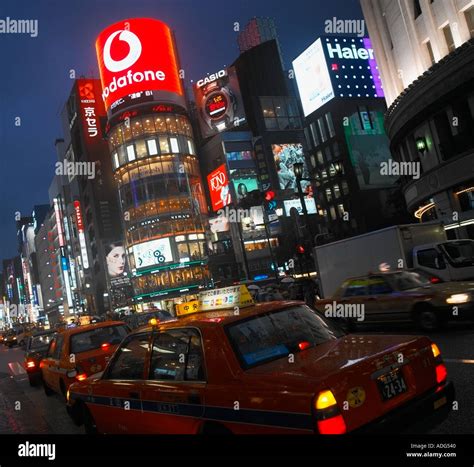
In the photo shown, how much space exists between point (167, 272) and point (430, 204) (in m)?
47.6

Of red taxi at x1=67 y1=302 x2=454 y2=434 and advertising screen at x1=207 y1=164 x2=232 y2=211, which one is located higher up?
advertising screen at x1=207 y1=164 x2=232 y2=211

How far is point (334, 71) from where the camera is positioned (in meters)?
74.8

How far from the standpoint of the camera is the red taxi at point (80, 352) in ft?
30.8

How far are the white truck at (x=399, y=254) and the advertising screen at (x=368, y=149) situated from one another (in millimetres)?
58879

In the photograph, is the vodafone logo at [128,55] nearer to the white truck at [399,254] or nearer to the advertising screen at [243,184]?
the advertising screen at [243,184]

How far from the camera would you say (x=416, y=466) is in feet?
11.8

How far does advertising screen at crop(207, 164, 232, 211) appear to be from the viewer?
77250 millimetres

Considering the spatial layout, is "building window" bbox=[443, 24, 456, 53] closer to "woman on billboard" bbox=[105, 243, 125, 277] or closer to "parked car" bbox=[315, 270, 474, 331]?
"parked car" bbox=[315, 270, 474, 331]

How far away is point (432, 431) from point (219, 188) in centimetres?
7494

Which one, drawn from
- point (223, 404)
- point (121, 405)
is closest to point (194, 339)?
point (223, 404)

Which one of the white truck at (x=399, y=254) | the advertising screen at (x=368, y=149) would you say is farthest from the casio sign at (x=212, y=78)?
the white truck at (x=399, y=254)

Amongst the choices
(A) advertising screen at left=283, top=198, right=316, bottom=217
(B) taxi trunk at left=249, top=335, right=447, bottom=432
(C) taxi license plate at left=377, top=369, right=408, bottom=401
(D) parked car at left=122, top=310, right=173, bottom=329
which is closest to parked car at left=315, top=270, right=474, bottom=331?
(D) parked car at left=122, top=310, right=173, bottom=329

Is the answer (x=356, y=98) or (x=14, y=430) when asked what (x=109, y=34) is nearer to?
(x=356, y=98)

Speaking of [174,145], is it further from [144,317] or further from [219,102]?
[144,317]
